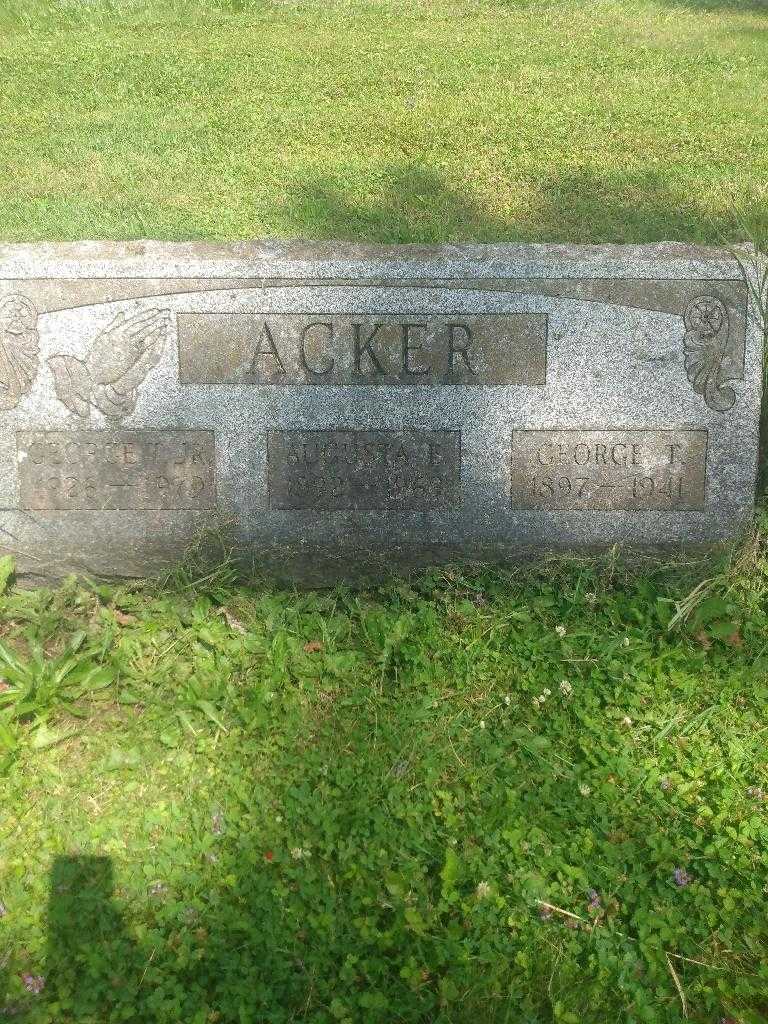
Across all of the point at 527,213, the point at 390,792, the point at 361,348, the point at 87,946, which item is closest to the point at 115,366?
the point at 361,348

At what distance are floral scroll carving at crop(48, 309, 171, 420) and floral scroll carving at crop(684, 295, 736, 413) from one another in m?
2.06

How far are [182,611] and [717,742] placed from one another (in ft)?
6.27

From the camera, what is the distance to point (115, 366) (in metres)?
3.52

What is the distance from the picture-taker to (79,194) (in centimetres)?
553

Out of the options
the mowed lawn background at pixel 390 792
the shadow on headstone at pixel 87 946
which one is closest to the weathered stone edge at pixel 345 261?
the mowed lawn background at pixel 390 792

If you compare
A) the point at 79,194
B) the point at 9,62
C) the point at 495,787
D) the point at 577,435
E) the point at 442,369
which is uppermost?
the point at 9,62

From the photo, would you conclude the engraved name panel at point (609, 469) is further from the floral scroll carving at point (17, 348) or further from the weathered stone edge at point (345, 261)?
the floral scroll carving at point (17, 348)

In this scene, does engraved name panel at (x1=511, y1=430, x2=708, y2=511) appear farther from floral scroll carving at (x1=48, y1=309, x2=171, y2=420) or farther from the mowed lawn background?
floral scroll carving at (x1=48, y1=309, x2=171, y2=420)

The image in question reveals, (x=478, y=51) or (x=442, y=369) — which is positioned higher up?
(x=478, y=51)

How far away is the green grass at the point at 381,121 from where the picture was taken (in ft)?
17.5

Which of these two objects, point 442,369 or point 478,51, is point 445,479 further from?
point 478,51

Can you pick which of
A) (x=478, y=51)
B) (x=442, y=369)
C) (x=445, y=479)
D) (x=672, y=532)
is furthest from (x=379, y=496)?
(x=478, y=51)

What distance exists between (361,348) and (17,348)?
4.41 feet

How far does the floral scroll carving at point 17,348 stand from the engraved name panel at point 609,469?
6.36ft
